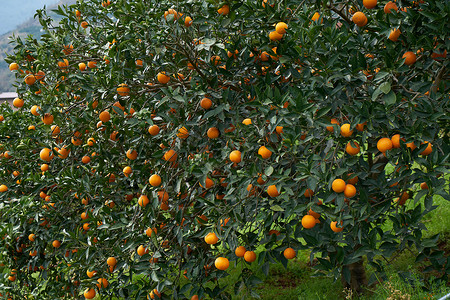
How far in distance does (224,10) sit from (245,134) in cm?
73

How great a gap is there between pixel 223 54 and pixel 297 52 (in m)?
0.47

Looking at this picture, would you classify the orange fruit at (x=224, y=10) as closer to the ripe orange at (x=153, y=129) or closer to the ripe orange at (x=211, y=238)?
the ripe orange at (x=153, y=129)

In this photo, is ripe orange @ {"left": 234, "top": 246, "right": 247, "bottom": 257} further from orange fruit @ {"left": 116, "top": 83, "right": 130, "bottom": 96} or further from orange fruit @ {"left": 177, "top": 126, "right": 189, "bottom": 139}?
orange fruit @ {"left": 116, "top": 83, "right": 130, "bottom": 96}

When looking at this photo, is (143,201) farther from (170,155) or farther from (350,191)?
(350,191)

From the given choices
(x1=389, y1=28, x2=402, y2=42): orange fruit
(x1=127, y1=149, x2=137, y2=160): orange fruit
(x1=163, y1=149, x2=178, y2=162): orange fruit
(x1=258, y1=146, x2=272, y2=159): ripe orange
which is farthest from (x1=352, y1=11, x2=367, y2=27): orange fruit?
(x1=127, y1=149, x2=137, y2=160): orange fruit

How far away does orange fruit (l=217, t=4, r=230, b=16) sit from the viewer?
2230 millimetres

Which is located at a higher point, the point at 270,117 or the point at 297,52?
the point at 297,52

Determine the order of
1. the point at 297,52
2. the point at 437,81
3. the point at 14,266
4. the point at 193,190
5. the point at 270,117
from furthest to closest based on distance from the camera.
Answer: the point at 14,266, the point at 193,190, the point at 437,81, the point at 297,52, the point at 270,117

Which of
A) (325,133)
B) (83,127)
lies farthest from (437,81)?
(83,127)

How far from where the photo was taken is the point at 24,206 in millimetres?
2912

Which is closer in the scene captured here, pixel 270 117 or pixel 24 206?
pixel 270 117

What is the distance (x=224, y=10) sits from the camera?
224cm

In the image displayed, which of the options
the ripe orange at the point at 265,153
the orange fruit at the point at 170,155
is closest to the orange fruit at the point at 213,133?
the orange fruit at the point at 170,155

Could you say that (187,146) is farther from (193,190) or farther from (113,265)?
(113,265)
